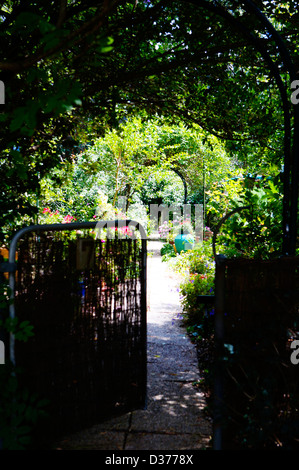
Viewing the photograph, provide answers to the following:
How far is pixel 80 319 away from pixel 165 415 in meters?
1.09

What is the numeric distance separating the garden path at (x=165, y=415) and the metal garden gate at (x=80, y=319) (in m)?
0.10

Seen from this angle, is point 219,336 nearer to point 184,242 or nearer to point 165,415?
point 165,415

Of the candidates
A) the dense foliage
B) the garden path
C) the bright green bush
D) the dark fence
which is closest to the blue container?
the bright green bush

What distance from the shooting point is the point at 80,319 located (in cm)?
263

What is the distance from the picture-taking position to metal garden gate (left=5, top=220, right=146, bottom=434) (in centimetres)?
235

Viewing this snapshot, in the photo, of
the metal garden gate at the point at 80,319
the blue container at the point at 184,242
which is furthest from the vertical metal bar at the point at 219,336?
the blue container at the point at 184,242

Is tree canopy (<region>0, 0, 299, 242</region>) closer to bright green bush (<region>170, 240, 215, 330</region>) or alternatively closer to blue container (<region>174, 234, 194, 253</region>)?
bright green bush (<region>170, 240, 215, 330</region>)

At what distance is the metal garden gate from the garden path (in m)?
0.10

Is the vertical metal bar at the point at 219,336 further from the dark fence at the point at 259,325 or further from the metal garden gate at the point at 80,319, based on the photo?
the metal garden gate at the point at 80,319

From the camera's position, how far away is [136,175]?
1266 cm

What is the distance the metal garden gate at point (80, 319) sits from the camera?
2354 millimetres

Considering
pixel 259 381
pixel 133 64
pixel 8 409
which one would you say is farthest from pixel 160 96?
pixel 8 409

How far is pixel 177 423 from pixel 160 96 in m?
3.45

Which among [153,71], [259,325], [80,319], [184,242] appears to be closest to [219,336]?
[259,325]
